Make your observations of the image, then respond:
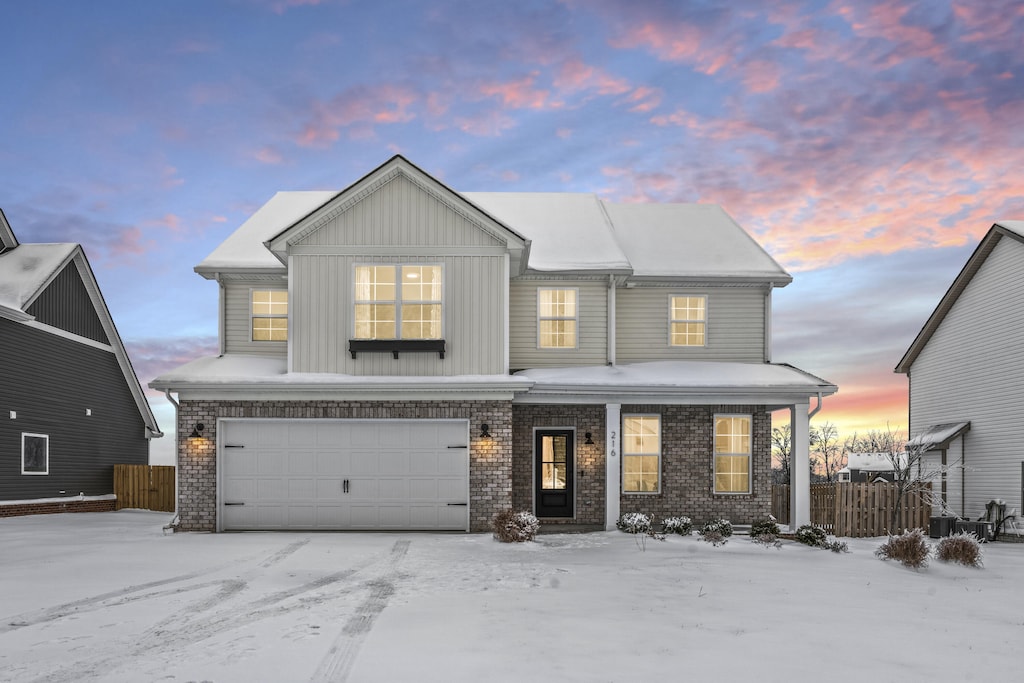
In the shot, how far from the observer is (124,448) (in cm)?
2570

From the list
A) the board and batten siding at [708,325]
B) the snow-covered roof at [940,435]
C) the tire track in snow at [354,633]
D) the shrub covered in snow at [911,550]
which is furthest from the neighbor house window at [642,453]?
the snow-covered roof at [940,435]

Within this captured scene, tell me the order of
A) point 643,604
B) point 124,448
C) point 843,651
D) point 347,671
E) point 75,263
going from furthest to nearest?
point 124,448
point 75,263
point 643,604
point 843,651
point 347,671

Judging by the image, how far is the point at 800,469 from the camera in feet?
55.2

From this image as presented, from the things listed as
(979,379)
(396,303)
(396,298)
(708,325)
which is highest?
(396,298)

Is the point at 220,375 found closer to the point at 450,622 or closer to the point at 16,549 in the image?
the point at 16,549

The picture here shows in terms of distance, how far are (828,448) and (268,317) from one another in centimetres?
5944

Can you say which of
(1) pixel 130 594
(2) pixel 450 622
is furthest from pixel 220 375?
(2) pixel 450 622

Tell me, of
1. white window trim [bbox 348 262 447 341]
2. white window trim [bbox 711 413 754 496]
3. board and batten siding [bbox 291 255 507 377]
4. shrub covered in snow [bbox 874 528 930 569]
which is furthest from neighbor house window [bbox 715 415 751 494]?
white window trim [bbox 348 262 447 341]

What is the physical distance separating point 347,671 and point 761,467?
13.6m

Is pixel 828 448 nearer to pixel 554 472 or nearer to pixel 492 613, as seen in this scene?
pixel 554 472

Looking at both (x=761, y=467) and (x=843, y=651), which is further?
(x=761, y=467)

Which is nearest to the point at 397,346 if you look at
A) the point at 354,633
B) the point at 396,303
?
the point at 396,303

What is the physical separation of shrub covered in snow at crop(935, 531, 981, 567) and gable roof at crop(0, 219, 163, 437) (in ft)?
70.6

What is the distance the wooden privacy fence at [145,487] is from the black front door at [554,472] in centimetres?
1221
